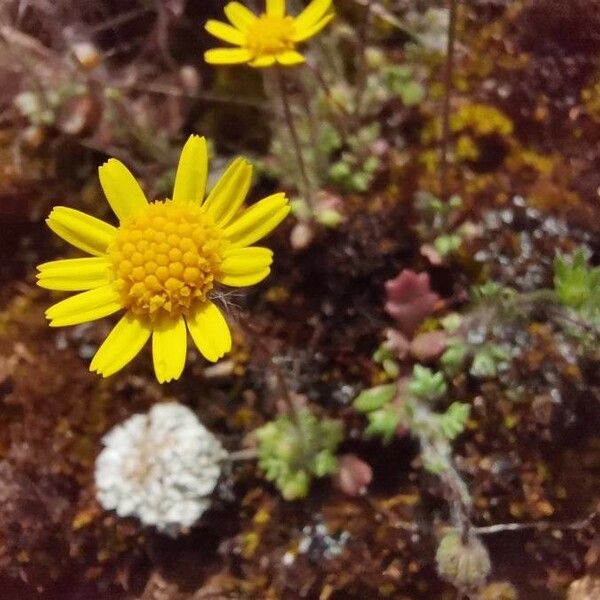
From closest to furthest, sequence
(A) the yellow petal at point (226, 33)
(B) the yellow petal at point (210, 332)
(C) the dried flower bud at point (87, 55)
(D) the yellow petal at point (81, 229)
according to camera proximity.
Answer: (B) the yellow petal at point (210, 332) < (D) the yellow petal at point (81, 229) < (A) the yellow petal at point (226, 33) < (C) the dried flower bud at point (87, 55)

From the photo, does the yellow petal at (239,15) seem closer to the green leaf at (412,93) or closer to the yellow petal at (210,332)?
the green leaf at (412,93)

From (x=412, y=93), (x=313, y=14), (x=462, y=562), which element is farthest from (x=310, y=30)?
(x=462, y=562)

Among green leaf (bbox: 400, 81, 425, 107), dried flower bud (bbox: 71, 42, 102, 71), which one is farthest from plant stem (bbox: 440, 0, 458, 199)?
dried flower bud (bbox: 71, 42, 102, 71)

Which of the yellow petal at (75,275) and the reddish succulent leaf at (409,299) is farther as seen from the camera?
the reddish succulent leaf at (409,299)

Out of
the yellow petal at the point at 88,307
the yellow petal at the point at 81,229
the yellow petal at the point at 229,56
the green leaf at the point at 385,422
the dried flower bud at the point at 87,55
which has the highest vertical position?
the yellow petal at the point at 229,56

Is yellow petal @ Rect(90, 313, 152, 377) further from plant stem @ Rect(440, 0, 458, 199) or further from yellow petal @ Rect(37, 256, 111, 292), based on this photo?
plant stem @ Rect(440, 0, 458, 199)

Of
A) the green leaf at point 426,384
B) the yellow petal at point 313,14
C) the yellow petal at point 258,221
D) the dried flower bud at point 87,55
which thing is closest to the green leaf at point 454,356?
the green leaf at point 426,384
